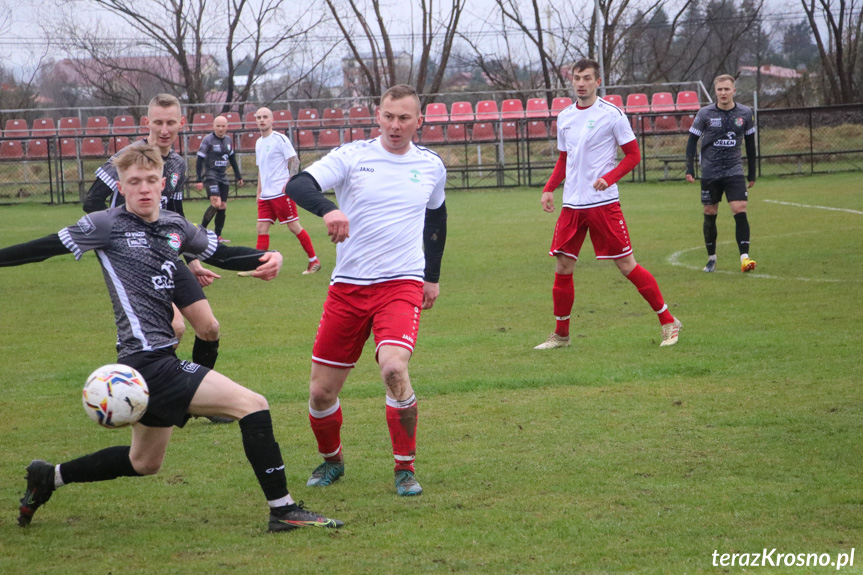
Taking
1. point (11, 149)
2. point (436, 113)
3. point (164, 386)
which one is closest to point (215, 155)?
point (164, 386)

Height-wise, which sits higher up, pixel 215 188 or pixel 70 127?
pixel 70 127

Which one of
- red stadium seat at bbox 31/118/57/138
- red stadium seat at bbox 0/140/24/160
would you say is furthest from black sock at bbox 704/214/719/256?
red stadium seat at bbox 31/118/57/138

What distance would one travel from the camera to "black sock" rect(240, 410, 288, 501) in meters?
4.07

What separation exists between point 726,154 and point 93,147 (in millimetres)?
24559

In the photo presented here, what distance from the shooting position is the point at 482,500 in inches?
176

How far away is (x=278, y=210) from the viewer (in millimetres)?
14062

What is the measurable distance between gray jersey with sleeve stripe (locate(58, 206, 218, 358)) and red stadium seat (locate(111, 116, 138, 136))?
2924 centimetres

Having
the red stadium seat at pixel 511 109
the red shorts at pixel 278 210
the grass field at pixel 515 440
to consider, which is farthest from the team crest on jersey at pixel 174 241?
the red stadium seat at pixel 511 109

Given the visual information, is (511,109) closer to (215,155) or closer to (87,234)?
(215,155)

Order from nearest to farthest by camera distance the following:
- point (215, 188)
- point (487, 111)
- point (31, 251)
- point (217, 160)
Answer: point (31, 251), point (215, 188), point (217, 160), point (487, 111)

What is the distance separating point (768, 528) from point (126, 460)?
2.87m

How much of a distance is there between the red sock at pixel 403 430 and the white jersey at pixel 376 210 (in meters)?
0.65

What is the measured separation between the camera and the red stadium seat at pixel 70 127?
1300 inches

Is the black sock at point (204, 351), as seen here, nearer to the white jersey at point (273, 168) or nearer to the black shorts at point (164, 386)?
the black shorts at point (164, 386)
